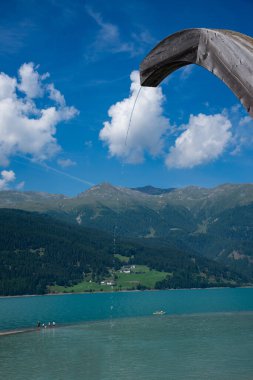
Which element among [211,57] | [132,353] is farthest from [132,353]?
[211,57]

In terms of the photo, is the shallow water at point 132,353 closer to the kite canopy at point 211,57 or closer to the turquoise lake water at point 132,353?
the turquoise lake water at point 132,353

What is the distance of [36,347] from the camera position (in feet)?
246

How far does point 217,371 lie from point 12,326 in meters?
73.6

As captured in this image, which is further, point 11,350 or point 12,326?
point 12,326

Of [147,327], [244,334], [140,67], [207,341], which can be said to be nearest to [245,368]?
[207,341]

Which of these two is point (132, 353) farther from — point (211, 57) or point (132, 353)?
point (211, 57)

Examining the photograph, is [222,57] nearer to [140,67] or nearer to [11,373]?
[140,67]

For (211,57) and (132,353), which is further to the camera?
(132,353)

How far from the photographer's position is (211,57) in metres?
2.60

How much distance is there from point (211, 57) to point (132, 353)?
6638 centimetres

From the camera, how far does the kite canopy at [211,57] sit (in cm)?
233

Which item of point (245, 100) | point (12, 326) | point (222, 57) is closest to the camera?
point (245, 100)

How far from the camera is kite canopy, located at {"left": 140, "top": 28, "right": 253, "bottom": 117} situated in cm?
233

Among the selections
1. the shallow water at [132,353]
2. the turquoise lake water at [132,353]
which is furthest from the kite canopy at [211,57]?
the shallow water at [132,353]
